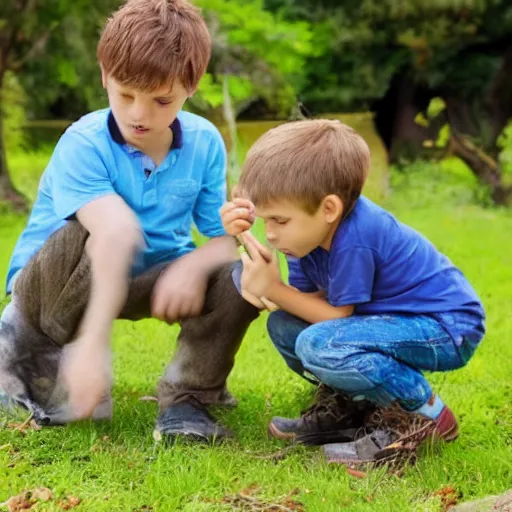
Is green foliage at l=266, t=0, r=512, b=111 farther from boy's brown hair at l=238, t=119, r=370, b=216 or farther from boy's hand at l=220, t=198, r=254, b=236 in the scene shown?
boy's hand at l=220, t=198, r=254, b=236

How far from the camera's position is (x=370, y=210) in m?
3.31

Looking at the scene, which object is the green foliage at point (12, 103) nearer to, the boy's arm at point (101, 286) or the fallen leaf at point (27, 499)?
the boy's arm at point (101, 286)

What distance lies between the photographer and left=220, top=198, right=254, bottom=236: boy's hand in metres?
3.22

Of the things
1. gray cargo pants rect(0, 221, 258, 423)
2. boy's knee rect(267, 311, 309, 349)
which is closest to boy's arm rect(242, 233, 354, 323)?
boy's knee rect(267, 311, 309, 349)

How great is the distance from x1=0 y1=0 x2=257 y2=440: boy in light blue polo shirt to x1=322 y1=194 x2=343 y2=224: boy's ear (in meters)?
0.54

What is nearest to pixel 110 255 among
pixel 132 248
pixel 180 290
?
pixel 132 248

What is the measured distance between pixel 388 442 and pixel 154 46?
1.51 meters

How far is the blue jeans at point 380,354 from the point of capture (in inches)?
127

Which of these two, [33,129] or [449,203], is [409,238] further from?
[33,129]

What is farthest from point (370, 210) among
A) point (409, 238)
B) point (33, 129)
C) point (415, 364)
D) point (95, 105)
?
point (33, 129)

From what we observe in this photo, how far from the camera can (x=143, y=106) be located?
3354 millimetres

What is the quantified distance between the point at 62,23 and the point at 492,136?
4802mm

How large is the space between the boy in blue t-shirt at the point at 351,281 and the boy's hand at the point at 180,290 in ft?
0.65

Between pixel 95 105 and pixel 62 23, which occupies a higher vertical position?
pixel 62 23
